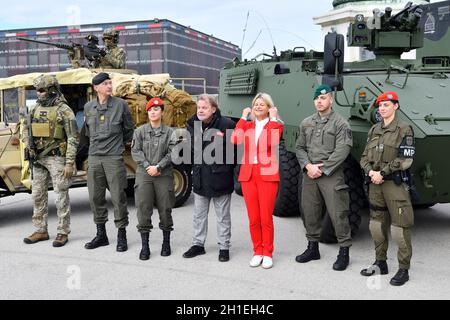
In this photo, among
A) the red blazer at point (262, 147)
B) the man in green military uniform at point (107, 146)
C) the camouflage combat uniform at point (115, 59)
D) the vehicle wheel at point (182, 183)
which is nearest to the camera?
the red blazer at point (262, 147)

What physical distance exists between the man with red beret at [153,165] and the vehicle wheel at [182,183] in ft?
7.57

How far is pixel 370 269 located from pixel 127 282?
1.94 m

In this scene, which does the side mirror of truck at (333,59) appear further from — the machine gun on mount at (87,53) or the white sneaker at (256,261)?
the machine gun on mount at (87,53)

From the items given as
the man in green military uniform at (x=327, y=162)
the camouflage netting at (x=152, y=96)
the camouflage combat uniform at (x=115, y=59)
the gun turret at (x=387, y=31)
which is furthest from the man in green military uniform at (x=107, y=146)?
the camouflage combat uniform at (x=115, y=59)

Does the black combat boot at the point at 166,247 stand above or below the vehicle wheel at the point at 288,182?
below

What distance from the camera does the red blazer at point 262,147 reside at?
4832 mm

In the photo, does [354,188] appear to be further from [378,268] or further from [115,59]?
[115,59]

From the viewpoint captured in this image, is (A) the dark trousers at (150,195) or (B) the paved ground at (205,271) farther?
(A) the dark trousers at (150,195)

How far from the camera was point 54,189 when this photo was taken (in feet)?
18.8

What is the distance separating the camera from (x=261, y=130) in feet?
16.0

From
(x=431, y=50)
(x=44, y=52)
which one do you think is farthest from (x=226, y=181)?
(x=44, y=52)

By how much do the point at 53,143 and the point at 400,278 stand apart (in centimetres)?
348

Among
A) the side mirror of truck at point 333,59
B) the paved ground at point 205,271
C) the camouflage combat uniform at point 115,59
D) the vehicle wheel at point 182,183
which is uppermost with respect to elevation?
the camouflage combat uniform at point 115,59

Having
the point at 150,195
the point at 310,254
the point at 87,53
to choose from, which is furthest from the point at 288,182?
the point at 87,53
